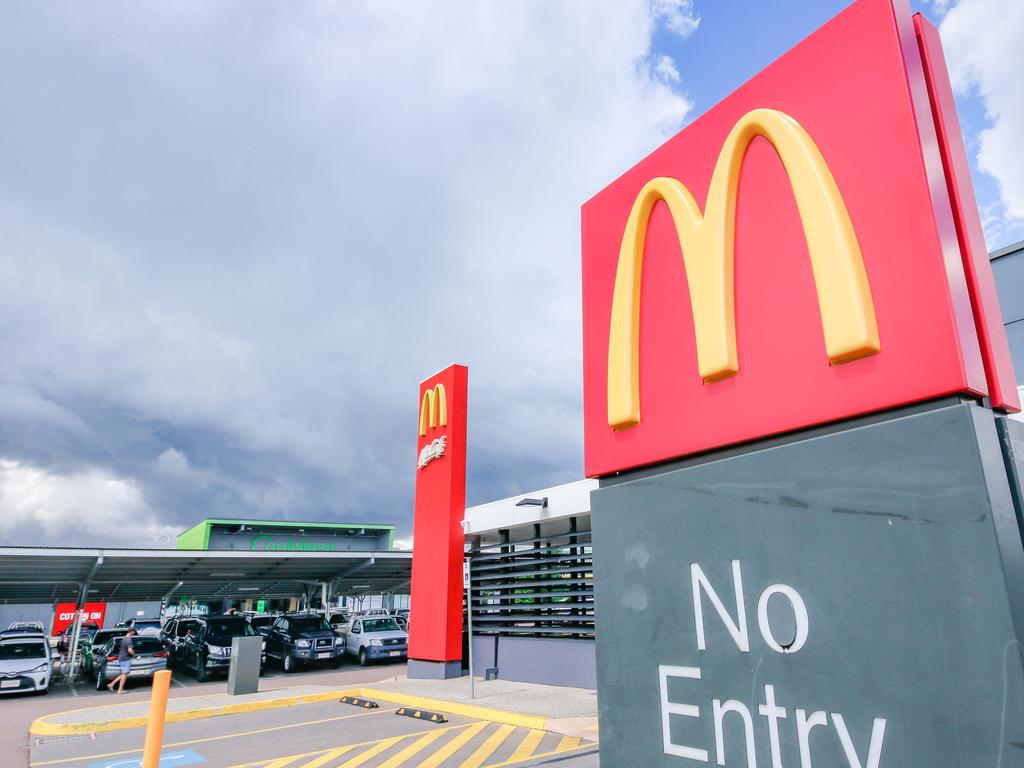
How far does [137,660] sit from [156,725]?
16000 mm

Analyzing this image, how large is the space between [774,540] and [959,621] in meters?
0.55

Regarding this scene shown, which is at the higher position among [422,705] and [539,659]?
[539,659]

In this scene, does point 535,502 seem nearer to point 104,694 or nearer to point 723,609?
point 723,609

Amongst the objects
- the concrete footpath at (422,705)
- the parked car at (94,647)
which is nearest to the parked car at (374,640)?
the concrete footpath at (422,705)

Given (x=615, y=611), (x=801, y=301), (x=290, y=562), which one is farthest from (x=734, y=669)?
(x=290, y=562)

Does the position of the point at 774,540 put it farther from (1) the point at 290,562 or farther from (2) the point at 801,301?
(1) the point at 290,562

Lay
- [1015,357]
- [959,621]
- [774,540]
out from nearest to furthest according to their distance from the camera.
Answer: [959,621] < [774,540] < [1015,357]

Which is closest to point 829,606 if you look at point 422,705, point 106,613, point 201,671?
point 422,705

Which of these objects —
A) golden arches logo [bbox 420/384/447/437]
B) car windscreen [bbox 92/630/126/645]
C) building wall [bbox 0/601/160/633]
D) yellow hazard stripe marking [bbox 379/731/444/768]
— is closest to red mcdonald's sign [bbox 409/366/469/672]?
golden arches logo [bbox 420/384/447/437]

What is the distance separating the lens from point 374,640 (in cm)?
2141

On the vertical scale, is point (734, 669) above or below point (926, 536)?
below

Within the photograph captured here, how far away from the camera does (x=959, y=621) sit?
1669 mm

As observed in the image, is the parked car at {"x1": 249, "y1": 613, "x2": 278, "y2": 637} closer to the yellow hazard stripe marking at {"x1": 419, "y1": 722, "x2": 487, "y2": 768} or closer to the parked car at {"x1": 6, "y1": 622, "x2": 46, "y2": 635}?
the yellow hazard stripe marking at {"x1": 419, "y1": 722, "x2": 487, "y2": 768}

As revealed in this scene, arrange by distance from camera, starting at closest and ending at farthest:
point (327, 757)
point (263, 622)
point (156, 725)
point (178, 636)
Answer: point (156, 725), point (327, 757), point (178, 636), point (263, 622)
